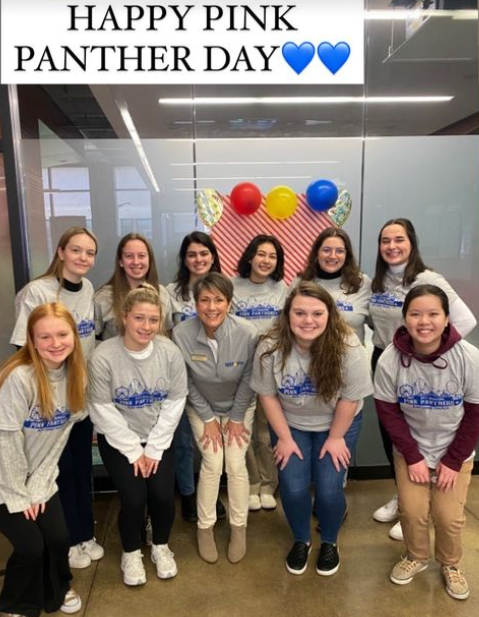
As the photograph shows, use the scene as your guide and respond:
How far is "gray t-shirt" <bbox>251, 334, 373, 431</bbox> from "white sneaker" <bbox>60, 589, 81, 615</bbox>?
1131 mm

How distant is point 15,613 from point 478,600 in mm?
1857

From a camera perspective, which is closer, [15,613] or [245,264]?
[15,613]

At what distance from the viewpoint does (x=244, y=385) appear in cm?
234

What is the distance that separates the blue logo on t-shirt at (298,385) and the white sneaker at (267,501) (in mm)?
914

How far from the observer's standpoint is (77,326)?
2256mm

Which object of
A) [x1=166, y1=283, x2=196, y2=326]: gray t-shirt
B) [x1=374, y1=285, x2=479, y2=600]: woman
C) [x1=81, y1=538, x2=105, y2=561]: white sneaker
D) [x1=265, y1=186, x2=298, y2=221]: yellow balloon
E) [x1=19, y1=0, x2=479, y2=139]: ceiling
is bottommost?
[x1=81, y1=538, x2=105, y2=561]: white sneaker

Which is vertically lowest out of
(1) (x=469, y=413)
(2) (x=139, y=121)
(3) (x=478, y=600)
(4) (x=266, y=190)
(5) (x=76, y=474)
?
(3) (x=478, y=600)

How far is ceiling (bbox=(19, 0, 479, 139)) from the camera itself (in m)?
2.88

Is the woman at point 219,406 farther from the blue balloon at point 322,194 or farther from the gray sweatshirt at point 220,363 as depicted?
the blue balloon at point 322,194

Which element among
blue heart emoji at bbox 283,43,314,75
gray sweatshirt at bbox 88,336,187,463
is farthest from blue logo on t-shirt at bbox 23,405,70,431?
blue heart emoji at bbox 283,43,314,75

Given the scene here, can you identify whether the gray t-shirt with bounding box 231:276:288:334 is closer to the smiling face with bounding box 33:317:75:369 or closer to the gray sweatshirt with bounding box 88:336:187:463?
the gray sweatshirt with bounding box 88:336:187:463

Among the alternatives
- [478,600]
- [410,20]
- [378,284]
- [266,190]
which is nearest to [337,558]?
[478,600]

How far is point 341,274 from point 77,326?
4.44 ft

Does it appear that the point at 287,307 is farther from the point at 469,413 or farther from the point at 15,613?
the point at 15,613
